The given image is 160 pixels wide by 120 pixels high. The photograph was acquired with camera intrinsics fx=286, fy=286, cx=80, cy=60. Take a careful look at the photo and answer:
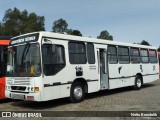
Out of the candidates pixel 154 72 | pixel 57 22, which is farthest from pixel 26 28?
pixel 154 72

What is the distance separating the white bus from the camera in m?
10.5

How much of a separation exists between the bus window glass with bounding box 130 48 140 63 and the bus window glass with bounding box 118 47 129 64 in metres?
0.59

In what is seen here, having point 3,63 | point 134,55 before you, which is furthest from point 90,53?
point 134,55

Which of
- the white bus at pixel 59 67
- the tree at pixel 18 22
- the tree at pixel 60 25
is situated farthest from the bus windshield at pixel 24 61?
the tree at pixel 60 25

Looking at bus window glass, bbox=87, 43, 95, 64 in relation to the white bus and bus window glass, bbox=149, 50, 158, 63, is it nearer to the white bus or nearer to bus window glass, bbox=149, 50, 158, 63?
the white bus

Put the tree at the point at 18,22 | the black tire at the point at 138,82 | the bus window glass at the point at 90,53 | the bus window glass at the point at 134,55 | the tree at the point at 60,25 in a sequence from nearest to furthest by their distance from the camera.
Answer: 1. the bus window glass at the point at 90,53
2. the bus window glass at the point at 134,55
3. the black tire at the point at 138,82
4. the tree at the point at 18,22
5. the tree at the point at 60,25


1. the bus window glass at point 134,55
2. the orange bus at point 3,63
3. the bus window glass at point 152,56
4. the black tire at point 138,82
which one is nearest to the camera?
the orange bus at point 3,63

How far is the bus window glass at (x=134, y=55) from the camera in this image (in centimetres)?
1689

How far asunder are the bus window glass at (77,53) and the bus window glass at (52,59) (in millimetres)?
582

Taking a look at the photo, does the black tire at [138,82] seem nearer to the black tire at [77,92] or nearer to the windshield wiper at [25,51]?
the black tire at [77,92]

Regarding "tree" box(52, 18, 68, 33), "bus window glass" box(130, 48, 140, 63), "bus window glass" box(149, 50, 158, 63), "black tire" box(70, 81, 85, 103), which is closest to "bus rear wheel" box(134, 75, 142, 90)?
"bus window glass" box(130, 48, 140, 63)

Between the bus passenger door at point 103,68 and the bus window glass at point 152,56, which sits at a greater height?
Result: the bus window glass at point 152,56

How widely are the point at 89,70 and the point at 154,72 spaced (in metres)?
7.90

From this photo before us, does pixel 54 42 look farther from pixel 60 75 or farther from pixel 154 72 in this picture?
pixel 154 72
